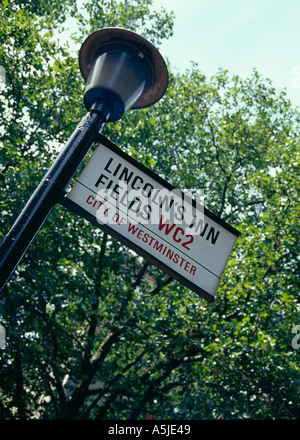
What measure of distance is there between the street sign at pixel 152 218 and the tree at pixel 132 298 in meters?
4.32

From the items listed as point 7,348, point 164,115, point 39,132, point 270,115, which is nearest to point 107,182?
point 7,348

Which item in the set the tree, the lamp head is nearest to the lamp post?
the lamp head

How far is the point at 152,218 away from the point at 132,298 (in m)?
6.14

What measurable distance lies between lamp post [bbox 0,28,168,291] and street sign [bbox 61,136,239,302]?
0.12 metres

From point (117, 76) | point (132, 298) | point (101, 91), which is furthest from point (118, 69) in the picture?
point (132, 298)

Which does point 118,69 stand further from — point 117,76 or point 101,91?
point 101,91

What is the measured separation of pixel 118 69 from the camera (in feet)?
7.26

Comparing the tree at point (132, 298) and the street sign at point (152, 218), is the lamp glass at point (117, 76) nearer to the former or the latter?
the street sign at point (152, 218)

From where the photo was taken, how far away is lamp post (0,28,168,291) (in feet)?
5.99

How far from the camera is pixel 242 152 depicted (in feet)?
37.4

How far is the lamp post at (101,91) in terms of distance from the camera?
183 centimetres

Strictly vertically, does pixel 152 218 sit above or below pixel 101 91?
below

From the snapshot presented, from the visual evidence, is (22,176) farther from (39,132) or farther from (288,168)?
(288,168)

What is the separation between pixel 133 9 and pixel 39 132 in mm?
7799
